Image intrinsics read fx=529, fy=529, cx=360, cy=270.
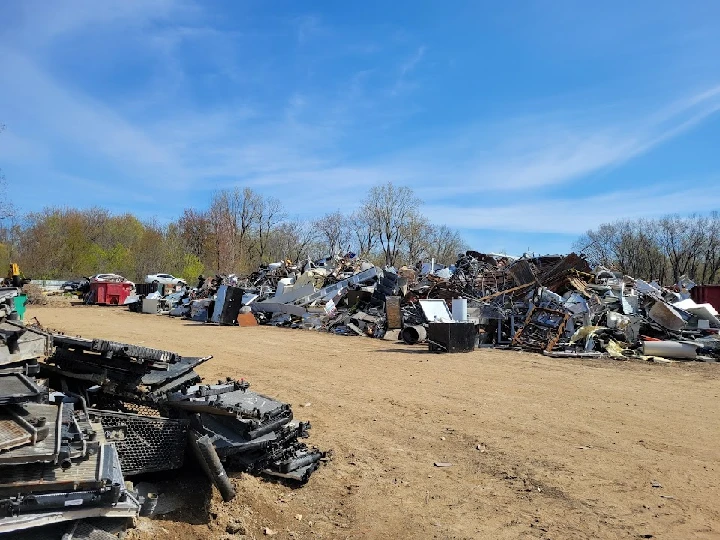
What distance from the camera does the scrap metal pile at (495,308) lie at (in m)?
14.6

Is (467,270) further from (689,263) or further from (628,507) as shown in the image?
(689,263)

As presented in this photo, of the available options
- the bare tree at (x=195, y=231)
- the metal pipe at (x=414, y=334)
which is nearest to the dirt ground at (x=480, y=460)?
the metal pipe at (x=414, y=334)

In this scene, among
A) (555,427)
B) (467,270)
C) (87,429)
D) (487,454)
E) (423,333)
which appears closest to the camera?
(87,429)

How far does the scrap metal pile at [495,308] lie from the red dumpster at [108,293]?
9.11 m

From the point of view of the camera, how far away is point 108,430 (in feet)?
13.5

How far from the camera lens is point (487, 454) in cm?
577

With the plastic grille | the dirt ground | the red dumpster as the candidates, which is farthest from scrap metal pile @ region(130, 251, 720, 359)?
the plastic grille

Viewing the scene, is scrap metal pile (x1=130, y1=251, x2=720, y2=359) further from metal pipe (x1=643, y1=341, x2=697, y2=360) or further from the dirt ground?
the dirt ground

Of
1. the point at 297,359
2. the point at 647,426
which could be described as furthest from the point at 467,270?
the point at 647,426

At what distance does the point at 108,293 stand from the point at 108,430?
→ 103ft

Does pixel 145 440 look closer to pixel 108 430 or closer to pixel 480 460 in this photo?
pixel 108 430

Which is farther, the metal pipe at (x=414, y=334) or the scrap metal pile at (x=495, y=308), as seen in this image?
the metal pipe at (x=414, y=334)

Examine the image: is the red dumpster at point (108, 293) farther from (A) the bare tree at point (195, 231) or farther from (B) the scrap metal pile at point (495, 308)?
(A) the bare tree at point (195, 231)

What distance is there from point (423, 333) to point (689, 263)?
50.5 meters
